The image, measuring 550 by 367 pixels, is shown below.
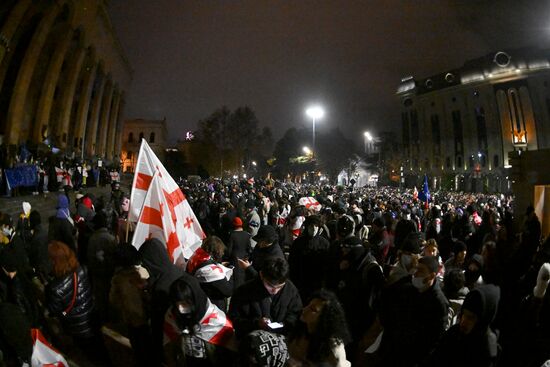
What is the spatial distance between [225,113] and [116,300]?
197 ft

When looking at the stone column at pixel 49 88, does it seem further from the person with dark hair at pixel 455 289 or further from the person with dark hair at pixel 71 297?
the person with dark hair at pixel 455 289

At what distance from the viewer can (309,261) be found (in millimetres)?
6566

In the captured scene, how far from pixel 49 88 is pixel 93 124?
12.3 meters

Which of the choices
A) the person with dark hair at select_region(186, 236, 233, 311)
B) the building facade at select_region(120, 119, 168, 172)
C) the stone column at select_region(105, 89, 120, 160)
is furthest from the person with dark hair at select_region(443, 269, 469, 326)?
the building facade at select_region(120, 119, 168, 172)

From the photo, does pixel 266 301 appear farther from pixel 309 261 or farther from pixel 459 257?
pixel 459 257

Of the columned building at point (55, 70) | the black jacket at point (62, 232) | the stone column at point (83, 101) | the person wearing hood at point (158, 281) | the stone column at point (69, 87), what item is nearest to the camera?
the person wearing hood at point (158, 281)

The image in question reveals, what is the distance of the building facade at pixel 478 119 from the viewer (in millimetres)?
65312

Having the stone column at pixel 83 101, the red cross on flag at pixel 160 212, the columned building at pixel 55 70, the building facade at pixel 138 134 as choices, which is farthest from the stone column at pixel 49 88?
the building facade at pixel 138 134

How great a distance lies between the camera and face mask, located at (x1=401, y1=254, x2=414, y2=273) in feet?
16.9

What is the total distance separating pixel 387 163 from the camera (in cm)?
8838

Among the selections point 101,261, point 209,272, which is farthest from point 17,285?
point 101,261

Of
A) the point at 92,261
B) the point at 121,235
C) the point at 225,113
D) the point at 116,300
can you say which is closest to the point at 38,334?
the point at 116,300

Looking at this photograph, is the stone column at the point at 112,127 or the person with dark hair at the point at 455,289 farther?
the stone column at the point at 112,127

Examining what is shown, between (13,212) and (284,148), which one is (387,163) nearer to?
(284,148)
